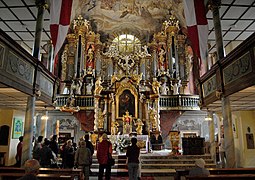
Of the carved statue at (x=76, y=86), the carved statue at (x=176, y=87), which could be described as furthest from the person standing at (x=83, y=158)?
the carved statue at (x=176, y=87)

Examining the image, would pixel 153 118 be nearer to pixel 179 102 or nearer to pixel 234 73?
pixel 179 102

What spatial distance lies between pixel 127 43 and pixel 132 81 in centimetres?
506

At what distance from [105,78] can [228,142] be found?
43.6ft

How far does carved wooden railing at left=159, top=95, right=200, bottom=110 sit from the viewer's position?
17.9 meters

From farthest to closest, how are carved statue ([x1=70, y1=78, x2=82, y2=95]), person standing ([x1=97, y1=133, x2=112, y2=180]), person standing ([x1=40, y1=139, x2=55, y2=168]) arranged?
1. carved statue ([x1=70, y1=78, x2=82, y2=95])
2. person standing ([x1=40, y1=139, x2=55, y2=168])
3. person standing ([x1=97, y1=133, x2=112, y2=180])

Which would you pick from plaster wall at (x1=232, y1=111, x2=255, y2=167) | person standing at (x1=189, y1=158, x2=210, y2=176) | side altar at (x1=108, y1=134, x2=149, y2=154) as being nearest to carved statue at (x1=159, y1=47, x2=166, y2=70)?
plaster wall at (x1=232, y1=111, x2=255, y2=167)

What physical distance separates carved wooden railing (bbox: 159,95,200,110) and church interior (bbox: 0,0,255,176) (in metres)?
0.07

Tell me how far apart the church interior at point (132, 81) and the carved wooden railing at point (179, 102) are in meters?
0.07

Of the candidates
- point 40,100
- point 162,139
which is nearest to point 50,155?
point 40,100

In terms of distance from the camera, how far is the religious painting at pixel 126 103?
1839 cm

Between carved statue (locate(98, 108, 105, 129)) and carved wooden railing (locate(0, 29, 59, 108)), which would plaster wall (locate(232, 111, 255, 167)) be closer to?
carved statue (locate(98, 108, 105, 129))

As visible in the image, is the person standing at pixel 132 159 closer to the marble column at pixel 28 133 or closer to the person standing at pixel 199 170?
the person standing at pixel 199 170

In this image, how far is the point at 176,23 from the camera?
67.6 ft

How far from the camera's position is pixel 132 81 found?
18.9m
